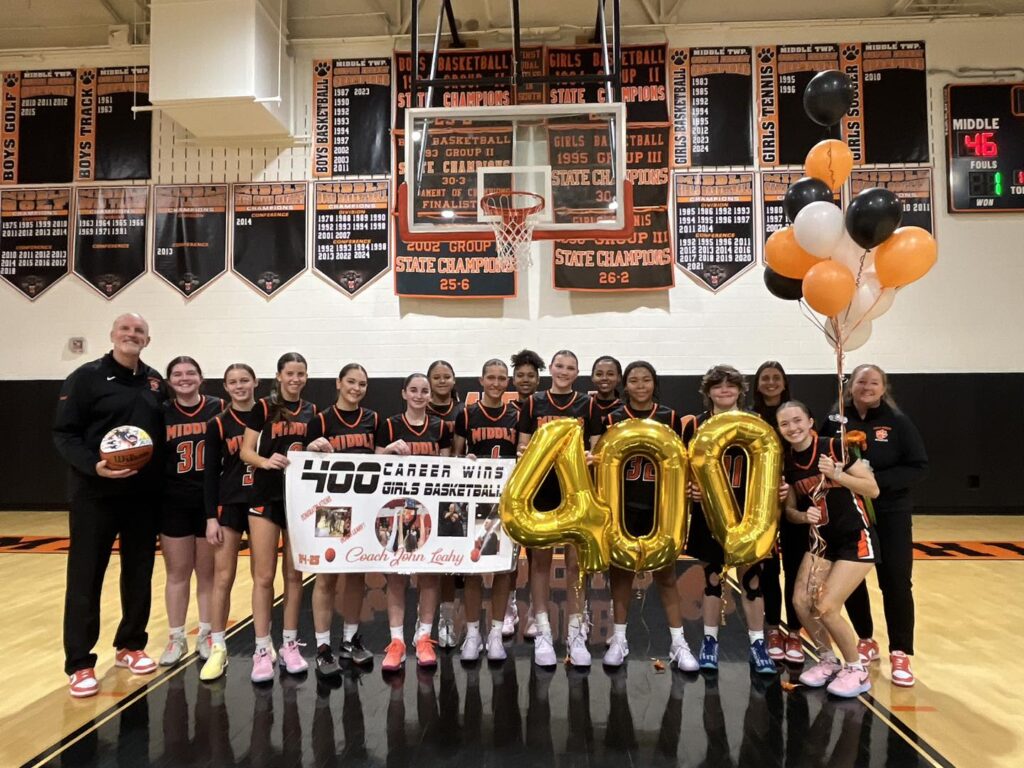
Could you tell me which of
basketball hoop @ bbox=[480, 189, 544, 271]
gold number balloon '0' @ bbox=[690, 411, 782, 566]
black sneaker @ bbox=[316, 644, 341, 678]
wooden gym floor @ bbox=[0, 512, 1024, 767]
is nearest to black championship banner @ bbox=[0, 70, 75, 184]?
wooden gym floor @ bbox=[0, 512, 1024, 767]

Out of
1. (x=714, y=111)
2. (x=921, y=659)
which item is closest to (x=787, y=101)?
(x=714, y=111)

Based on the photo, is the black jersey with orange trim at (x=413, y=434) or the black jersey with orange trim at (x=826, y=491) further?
the black jersey with orange trim at (x=413, y=434)

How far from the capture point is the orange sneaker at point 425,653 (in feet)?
11.8

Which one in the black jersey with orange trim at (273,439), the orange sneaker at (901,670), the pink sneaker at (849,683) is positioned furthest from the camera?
the black jersey with orange trim at (273,439)

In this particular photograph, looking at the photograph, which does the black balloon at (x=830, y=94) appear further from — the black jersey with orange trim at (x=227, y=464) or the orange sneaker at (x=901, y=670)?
the black jersey with orange trim at (x=227, y=464)

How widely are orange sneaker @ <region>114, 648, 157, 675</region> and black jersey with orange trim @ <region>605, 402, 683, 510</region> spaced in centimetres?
271

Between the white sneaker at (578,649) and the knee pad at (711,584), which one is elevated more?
the knee pad at (711,584)

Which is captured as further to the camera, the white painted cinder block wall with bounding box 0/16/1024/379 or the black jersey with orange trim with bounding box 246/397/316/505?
the white painted cinder block wall with bounding box 0/16/1024/379

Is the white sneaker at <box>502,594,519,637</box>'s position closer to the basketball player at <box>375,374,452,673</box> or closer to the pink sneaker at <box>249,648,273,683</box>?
the basketball player at <box>375,374,452,673</box>

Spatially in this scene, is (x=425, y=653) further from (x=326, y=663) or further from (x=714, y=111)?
(x=714, y=111)

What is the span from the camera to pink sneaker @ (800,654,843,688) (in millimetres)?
3363

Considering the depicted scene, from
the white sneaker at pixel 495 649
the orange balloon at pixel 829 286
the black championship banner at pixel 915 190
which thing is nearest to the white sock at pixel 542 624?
the white sneaker at pixel 495 649

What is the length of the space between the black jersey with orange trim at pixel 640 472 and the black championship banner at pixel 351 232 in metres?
5.74

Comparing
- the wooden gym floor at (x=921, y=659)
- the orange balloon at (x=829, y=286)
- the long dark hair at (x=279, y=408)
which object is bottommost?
the wooden gym floor at (x=921, y=659)
